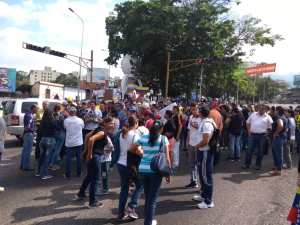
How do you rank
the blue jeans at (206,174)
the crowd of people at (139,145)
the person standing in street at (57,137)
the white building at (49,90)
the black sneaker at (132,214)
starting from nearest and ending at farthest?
the crowd of people at (139,145) → the black sneaker at (132,214) → the blue jeans at (206,174) → the person standing in street at (57,137) → the white building at (49,90)

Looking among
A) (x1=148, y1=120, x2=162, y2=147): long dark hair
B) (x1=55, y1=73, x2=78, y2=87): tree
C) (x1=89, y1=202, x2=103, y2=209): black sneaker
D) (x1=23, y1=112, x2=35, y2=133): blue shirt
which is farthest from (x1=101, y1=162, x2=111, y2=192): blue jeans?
(x1=55, y1=73, x2=78, y2=87): tree

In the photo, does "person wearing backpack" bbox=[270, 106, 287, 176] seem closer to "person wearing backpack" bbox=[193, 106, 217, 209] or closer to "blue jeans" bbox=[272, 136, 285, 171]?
"blue jeans" bbox=[272, 136, 285, 171]

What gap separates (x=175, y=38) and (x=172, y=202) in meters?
28.8

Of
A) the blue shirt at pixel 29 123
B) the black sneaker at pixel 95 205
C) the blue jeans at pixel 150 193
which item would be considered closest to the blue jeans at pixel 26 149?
the blue shirt at pixel 29 123

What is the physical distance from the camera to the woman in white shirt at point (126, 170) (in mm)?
6660

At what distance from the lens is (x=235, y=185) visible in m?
9.40

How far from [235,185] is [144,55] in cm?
2887

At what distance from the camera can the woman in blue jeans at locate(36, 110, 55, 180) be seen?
9992 mm

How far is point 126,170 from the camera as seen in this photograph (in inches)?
265

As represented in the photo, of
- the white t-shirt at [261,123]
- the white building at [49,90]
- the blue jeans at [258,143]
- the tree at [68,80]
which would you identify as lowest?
the blue jeans at [258,143]

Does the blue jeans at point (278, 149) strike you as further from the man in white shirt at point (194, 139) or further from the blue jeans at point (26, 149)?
the blue jeans at point (26, 149)

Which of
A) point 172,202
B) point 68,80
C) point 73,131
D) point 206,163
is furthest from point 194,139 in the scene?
point 68,80

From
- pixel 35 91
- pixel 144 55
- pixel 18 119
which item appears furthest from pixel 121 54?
pixel 35 91

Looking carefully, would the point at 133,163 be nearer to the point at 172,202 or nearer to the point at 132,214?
the point at 132,214
